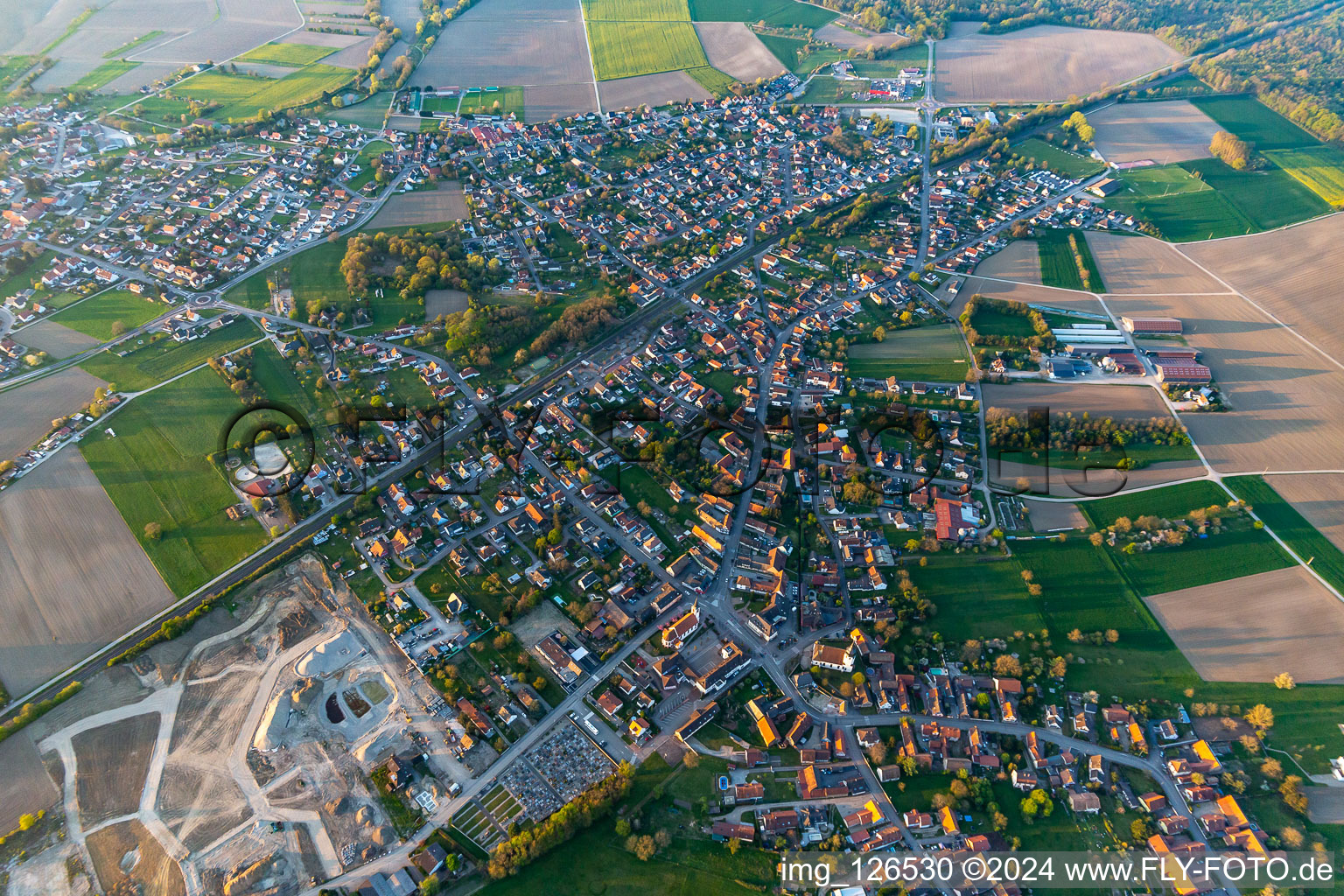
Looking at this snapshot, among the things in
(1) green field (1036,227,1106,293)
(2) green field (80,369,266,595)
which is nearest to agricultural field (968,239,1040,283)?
(1) green field (1036,227,1106,293)

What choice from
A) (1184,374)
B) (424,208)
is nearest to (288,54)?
(424,208)

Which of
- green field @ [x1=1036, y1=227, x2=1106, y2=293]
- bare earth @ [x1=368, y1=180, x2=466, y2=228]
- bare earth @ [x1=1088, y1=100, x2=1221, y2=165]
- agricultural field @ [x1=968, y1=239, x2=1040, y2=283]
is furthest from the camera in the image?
bare earth @ [x1=1088, y1=100, x2=1221, y2=165]

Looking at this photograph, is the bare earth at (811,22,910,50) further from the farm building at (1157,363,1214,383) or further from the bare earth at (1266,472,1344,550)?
the bare earth at (1266,472,1344,550)

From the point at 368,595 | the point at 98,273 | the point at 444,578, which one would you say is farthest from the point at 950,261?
the point at 98,273

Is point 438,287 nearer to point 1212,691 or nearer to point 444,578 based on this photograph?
point 444,578

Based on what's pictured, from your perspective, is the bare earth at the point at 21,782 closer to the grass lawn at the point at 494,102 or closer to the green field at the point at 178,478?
the green field at the point at 178,478

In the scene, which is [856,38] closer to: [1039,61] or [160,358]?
[1039,61]

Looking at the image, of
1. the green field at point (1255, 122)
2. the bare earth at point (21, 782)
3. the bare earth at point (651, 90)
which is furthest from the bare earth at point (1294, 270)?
the bare earth at point (21, 782)
